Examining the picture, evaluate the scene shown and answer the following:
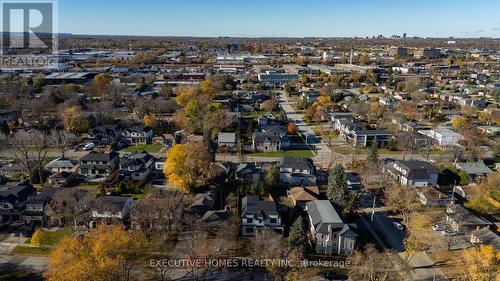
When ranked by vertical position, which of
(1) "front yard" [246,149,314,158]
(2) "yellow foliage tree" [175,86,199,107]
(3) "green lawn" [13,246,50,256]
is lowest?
(3) "green lawn" [13,246,50,256]

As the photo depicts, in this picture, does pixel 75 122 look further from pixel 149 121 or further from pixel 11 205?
pixel 11 205

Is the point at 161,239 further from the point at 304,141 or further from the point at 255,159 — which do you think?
the point at 304,141

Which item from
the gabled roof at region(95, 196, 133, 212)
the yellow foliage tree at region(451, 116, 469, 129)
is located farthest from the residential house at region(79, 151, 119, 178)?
the yellow foliage tree at region(451, 116, 469, 129)

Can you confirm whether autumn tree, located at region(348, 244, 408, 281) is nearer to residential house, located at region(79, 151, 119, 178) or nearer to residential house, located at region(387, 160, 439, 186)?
residential house, located at region(387, 160, 439, 186)

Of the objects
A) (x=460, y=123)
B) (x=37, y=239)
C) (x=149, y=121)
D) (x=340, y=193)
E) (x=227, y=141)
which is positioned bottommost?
(x=37, y=239)

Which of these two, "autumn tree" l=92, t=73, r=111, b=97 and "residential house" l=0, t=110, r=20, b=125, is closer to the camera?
"residential house" l=0, t=110, r=20, b=125

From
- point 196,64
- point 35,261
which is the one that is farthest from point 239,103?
point 196,64

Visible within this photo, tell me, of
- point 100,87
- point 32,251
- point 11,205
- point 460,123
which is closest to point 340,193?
point 32,251
